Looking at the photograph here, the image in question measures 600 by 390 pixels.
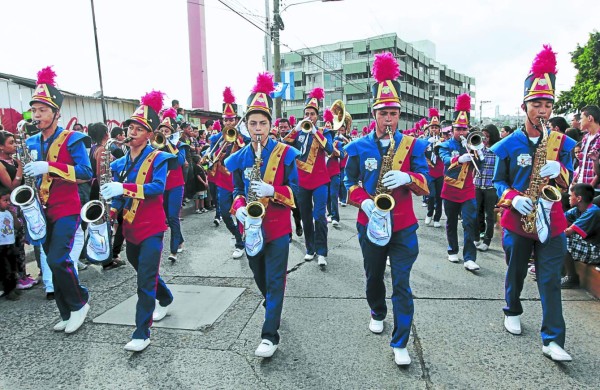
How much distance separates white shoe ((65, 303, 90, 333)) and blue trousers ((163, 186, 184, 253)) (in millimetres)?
2356

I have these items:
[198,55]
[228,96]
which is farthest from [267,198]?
[198,55]

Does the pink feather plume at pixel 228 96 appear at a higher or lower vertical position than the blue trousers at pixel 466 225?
higher

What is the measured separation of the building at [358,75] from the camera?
65562 millimetres

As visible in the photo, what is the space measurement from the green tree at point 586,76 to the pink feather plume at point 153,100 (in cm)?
3043

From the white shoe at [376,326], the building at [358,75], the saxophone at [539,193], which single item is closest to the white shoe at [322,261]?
the white shoe at [376,326]

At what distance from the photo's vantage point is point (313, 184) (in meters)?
6.12

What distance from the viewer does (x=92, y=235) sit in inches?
139

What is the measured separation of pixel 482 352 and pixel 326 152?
3.79m

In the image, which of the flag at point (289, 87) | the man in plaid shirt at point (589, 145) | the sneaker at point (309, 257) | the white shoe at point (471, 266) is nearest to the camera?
the white shoe at point (471, 266)

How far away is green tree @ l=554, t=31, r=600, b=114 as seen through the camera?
2692 centimetres

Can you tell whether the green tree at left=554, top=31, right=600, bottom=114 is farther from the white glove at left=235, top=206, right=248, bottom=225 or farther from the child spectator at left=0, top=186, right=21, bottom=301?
the child spectator at left=0, top=186, right=21, bottom=301

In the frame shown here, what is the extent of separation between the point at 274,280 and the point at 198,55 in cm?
3978

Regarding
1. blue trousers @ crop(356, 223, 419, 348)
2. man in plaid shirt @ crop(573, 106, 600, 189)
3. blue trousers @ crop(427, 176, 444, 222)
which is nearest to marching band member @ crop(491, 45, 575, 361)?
blue trousers @ crop(356, 223, 419, 348)

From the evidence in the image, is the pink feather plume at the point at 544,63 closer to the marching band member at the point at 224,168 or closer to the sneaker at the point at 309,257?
the sneaker at the point at 309,257
